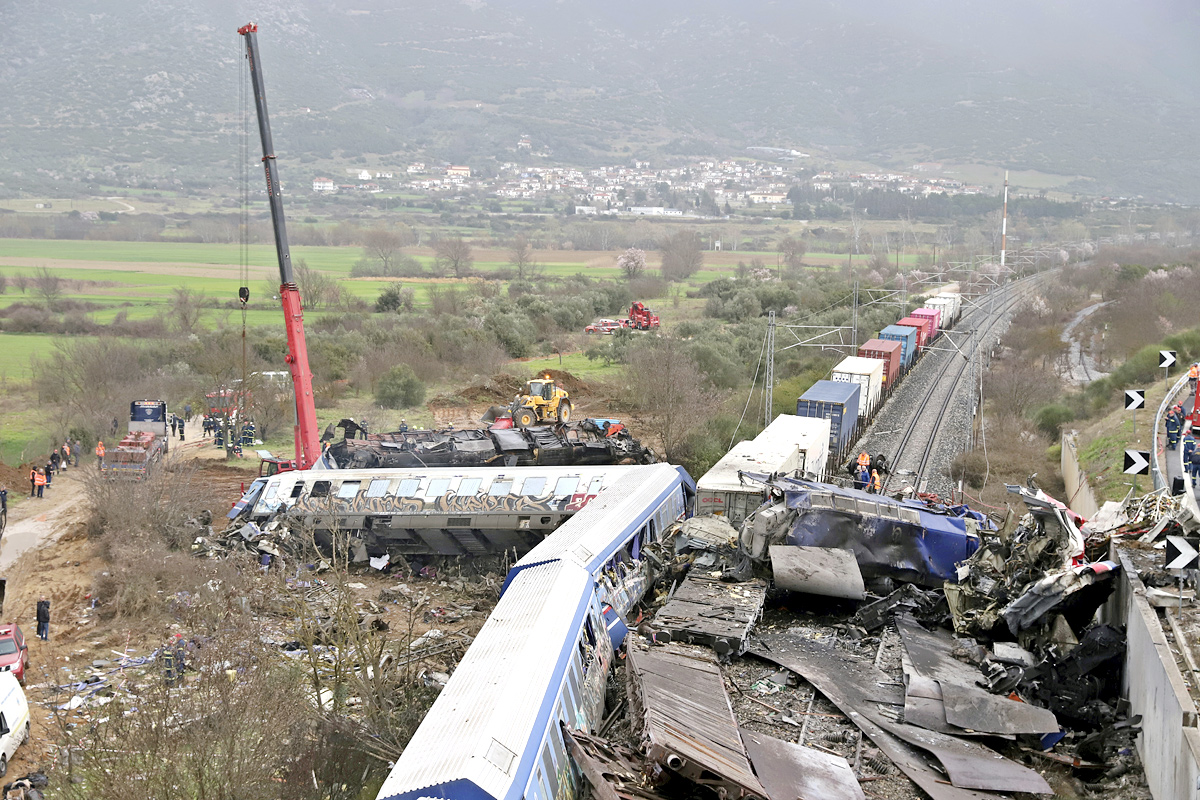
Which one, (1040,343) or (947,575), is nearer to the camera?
(947,575)

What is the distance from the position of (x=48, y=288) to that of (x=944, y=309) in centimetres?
7479

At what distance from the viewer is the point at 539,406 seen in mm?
35844

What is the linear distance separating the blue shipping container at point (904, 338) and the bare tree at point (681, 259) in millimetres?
64870

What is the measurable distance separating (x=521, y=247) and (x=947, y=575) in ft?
374

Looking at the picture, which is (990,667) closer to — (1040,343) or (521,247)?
(1040,343)

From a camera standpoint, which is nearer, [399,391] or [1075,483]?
[1075,483]

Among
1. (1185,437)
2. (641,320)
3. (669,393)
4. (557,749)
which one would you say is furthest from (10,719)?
(641,320)

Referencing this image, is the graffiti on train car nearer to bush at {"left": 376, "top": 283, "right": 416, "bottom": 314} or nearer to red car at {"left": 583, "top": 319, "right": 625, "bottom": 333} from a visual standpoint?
red car at {"left": 583, "top": 319, "right": 625, "bottom": 333}

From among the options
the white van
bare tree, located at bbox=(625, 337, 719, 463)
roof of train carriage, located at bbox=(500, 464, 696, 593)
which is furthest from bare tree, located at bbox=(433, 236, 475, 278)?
the white van

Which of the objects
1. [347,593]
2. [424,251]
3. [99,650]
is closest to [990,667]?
[347,593]

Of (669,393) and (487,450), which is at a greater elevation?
(487,450)

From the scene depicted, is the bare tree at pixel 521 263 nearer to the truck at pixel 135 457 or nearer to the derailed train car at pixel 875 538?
the truck at pixel 135 457

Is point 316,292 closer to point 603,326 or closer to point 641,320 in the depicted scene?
point 603,326

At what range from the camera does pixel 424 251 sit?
14475 centimetres
